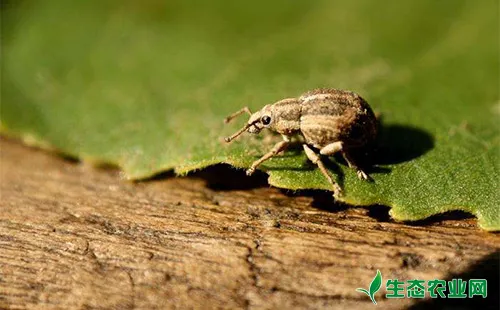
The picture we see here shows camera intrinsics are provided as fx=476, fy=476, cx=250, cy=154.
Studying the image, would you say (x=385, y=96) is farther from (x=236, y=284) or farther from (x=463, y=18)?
(x=236, y=284)

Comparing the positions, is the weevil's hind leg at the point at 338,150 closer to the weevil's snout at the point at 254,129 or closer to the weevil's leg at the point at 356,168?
the weevil's leg at the point at 356,168

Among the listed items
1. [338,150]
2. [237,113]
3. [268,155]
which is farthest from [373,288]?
[237,113]

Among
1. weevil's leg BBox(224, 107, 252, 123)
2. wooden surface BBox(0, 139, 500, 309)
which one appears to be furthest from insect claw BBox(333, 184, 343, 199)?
weevil's leg BBox(224, 107, 252, 123)

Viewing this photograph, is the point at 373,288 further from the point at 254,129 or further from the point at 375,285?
the point at 254,129

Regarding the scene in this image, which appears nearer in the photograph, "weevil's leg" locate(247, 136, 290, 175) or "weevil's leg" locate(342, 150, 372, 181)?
"weevil's leg" locate(342, 150, 372, 181)

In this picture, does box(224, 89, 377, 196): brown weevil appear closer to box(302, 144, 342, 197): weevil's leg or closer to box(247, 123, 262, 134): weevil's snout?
box(302, 144, 342, 197): weevil's leg
